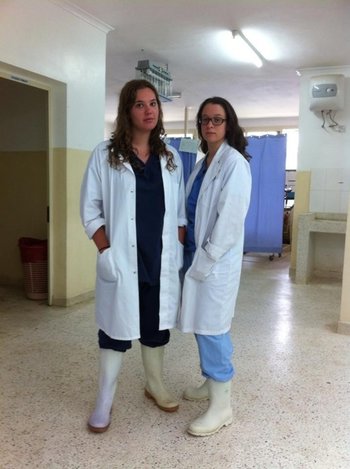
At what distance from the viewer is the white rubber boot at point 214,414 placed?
1.89 meters

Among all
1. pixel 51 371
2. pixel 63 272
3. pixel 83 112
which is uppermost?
pixel 83 112

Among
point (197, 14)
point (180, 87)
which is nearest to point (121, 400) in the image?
point (197, 14)

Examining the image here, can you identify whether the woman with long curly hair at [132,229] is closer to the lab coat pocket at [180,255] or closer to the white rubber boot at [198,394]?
the lab coat pocket at [180,255]

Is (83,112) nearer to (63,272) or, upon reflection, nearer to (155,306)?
(63,272)

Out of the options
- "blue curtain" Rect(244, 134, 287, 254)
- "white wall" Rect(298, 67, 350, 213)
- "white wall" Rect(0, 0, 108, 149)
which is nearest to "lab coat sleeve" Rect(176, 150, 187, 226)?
"white wall" Rect(0, 0, 108, 149)

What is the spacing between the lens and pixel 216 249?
1.75 metres

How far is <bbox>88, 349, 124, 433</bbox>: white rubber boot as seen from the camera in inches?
74.5

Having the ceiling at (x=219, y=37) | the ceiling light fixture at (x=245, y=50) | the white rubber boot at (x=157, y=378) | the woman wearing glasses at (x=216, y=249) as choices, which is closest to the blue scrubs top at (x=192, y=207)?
the woman wearing glasses at (x=216, y=249)

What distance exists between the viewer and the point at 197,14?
3592mm

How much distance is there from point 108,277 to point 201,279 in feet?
1.28

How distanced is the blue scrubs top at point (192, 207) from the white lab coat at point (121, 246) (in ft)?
0.26

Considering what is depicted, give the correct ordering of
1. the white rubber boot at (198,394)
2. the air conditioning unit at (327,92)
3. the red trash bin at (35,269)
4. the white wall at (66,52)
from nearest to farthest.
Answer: the white rubber boot at (198,394)
the white wall at (66,52)
the red trash bin at (35,269)
the air conditioning unit at (327,92)

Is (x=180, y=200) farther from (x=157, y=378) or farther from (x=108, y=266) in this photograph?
(x=157, y=378)

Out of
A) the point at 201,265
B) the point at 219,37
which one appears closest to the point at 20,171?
the point at 219,37
